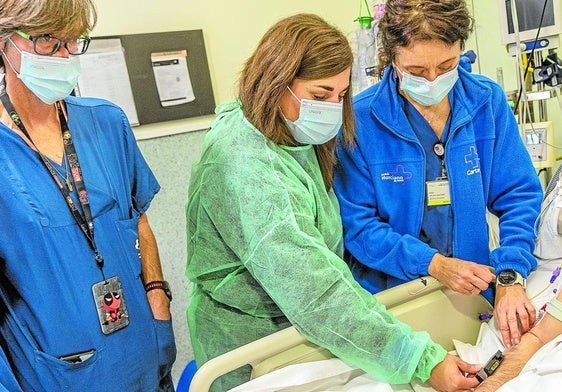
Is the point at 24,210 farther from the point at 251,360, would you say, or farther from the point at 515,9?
the point at 515,9

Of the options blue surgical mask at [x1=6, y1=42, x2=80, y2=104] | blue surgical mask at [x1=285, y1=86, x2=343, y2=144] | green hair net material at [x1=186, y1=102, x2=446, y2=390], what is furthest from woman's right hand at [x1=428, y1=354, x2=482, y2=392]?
blue surgical mask at [x1=6, y1=42, x2=80, y2=104]

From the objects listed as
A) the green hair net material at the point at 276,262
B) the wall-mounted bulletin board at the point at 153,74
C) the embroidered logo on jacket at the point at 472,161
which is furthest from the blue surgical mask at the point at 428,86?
the wall-mounted bulletin board at the point at 153,74

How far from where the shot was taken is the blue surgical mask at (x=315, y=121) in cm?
117

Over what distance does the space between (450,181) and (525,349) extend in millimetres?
473

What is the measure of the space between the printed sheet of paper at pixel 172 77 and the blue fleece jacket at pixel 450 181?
1.38 metres

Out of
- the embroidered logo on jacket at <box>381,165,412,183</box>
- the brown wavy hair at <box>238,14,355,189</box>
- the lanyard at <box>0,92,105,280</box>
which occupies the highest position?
the brown wavy hair at <box>238,14,355,189</box>

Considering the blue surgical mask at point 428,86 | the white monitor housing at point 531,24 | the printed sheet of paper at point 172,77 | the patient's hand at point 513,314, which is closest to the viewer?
the patient's hand at point 513,314

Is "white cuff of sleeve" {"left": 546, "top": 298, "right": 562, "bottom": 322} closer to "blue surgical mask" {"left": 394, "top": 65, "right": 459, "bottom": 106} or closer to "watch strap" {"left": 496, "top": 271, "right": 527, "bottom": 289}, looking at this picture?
"watch strap" {"left": 496, "top": 271, "right": 527, "bottom": 289}

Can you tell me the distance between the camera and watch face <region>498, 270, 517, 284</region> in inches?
53.5

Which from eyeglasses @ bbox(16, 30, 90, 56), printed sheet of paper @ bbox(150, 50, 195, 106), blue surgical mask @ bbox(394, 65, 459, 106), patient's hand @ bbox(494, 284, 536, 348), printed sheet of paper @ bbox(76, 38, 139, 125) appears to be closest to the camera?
eyeglasses @ bbox(16, 30, 90, 56)

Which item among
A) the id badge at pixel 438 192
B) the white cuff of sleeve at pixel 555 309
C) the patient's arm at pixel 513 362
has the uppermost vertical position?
the id badge at pixel 438 192

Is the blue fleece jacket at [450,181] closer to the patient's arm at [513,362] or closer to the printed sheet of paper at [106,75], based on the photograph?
the patient's arm at [513,362]

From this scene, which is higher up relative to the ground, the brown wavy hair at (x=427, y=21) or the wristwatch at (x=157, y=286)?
the brown wavy hair at (x=427, y=21)

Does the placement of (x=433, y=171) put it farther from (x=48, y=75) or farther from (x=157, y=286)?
(x=48, y=75)
